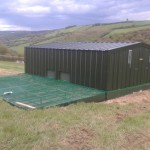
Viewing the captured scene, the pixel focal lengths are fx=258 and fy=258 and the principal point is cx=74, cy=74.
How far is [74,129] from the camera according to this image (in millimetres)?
6648

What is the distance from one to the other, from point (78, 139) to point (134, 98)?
259 inches

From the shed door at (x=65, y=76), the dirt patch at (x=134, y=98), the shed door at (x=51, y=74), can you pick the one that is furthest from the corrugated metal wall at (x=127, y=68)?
the shed door at (x=51, y=74)

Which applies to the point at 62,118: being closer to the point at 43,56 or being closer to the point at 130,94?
the point at 130,94

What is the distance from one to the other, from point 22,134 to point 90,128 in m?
1.78

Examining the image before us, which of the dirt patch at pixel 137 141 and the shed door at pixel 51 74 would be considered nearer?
the dirt patch at pixel 137 141

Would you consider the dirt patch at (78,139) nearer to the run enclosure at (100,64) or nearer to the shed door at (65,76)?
the run enclosure at (100,64)

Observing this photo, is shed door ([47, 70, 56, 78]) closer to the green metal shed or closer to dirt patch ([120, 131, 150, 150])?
the green metal shed

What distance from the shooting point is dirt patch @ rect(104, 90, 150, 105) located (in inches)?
444

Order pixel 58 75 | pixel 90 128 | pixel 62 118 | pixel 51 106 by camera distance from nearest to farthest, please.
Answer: pixel 90 128 → pixel 62 118 → pixel 51 106 → pixel 58 75

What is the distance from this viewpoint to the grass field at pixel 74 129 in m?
5.78

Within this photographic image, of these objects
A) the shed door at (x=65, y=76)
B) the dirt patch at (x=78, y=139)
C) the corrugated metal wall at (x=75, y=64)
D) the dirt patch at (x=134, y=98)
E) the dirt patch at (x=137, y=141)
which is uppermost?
the corrugated metal wall at (x=75, y=64)

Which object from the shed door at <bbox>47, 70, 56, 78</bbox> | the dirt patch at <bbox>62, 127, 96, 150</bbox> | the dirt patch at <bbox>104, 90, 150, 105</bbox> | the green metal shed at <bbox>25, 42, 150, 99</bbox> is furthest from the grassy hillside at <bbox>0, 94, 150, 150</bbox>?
the shed door at <bbox>47, 70, 56, 78</bbox>

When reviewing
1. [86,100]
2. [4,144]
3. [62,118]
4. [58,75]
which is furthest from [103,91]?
[4,144]

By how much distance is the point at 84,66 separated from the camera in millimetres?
12609
